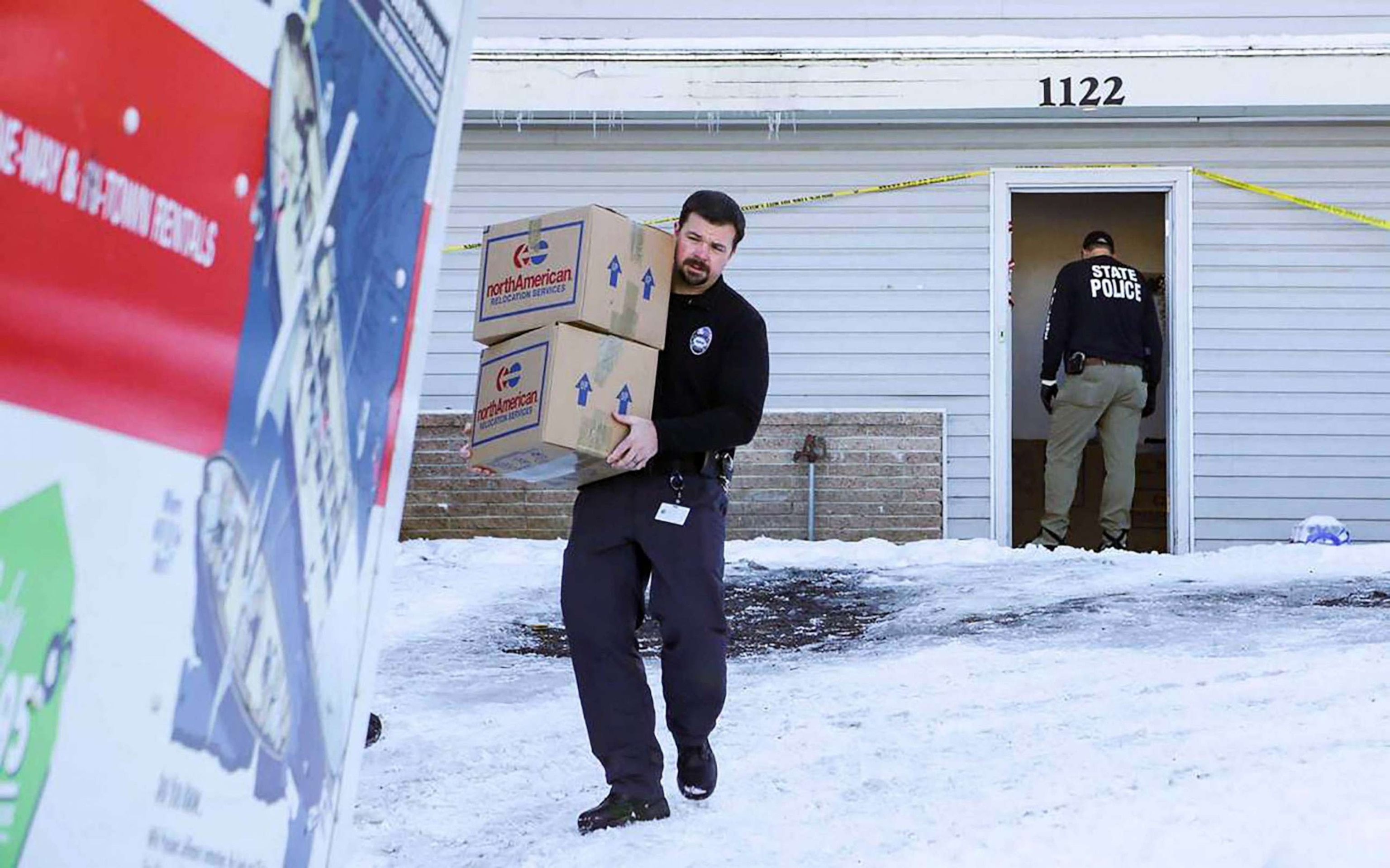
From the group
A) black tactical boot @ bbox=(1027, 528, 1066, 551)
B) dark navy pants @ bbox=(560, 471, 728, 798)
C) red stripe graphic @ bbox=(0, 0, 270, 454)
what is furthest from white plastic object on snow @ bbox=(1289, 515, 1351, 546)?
red stripe graphic @ bbox=(0, 0, 270, 454)

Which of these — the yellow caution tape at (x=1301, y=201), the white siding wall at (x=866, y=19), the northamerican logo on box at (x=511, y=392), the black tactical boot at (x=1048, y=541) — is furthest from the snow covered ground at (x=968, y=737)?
the white siding wall at (x=866, y=19)

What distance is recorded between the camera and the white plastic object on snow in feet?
35.2

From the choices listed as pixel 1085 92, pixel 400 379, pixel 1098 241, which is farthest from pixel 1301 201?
pixel 400 379

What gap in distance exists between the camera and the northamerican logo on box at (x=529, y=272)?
4.51m

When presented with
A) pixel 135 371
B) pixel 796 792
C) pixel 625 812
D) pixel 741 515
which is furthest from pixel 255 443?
pixel 741 515

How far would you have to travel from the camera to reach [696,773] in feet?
16.0

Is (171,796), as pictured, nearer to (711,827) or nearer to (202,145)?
(202,145)

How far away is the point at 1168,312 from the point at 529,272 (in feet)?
25.3

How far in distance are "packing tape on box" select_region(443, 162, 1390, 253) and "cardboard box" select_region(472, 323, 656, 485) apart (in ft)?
22.3

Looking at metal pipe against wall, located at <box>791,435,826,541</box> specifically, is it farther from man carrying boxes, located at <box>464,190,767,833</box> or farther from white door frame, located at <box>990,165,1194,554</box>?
man carrying boxes, located at <box>464,190,767,833</box>

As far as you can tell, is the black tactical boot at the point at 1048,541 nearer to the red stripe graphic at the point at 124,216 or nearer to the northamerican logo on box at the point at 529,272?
the northamerican logo on box at the point at 529,272

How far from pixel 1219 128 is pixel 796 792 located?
25.0ft

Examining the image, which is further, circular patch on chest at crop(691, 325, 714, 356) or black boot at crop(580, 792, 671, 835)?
circular patch on chest at crop(691, 325, 714, 356)

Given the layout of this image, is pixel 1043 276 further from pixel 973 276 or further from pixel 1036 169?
pixel 973 276
